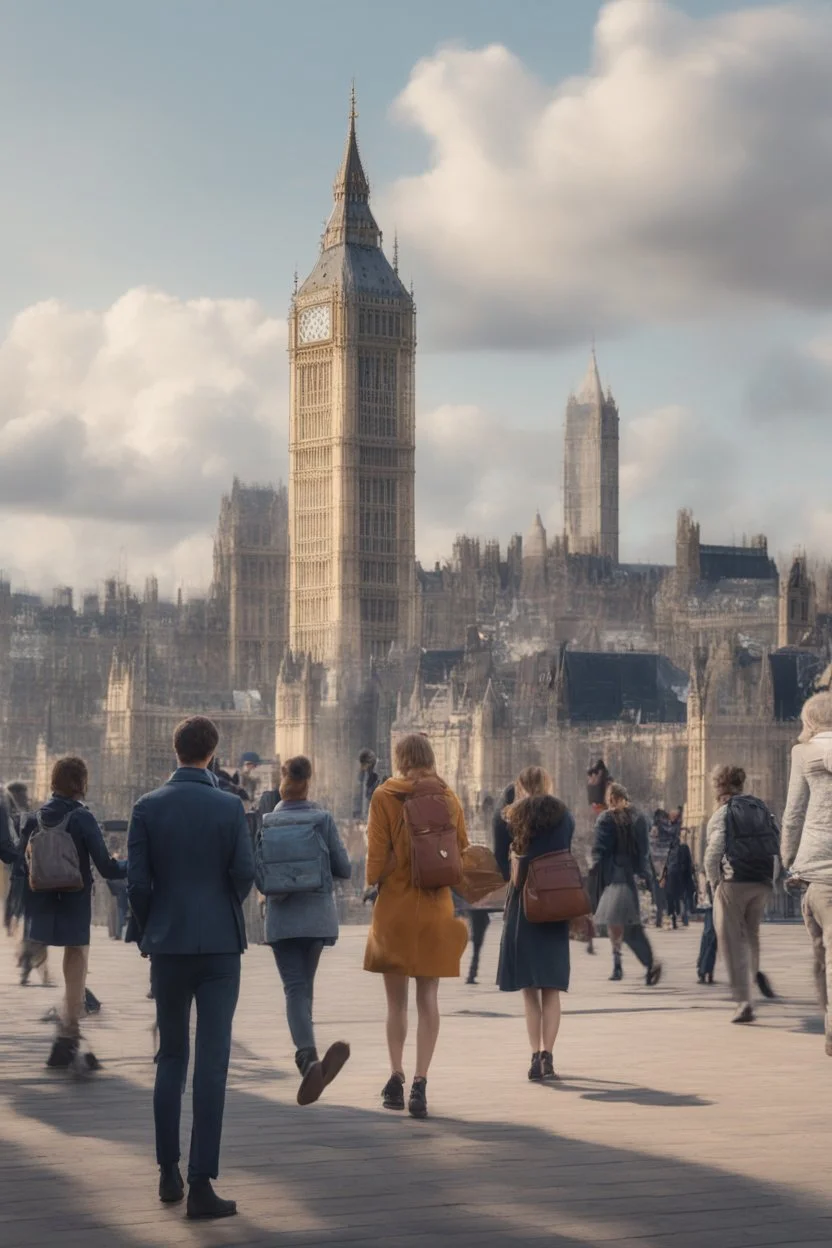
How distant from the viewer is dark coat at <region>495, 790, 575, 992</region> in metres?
11.3

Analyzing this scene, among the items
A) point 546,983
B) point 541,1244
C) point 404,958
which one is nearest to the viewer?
point 541,1244

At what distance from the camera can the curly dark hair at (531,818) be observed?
37.3 ft

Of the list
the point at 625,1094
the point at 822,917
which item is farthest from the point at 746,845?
the point at 625,1094

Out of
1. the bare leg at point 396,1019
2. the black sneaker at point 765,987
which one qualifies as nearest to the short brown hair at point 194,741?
the bare leg at point 396,1019

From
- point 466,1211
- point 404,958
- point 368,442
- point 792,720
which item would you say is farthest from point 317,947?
point 368,442

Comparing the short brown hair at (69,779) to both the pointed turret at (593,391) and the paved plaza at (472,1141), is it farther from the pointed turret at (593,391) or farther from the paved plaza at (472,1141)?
the pointed turret at (593,391)

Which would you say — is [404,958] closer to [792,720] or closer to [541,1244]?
[541,1244]

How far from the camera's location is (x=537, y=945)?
11344 mm

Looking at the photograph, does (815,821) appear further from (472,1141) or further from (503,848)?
(472,1141)

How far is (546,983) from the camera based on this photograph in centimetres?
1121

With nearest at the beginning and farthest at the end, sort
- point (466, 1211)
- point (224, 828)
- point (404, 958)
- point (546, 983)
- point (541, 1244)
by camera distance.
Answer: point (541, 1244), point (466, 1211), point (224, 828), point (404, 958), point (546, 983)

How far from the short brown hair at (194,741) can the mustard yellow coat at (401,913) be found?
1.85 meters

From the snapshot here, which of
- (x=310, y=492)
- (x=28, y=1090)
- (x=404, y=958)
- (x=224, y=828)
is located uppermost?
(x=310, y=492)

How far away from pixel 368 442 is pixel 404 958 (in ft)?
353
